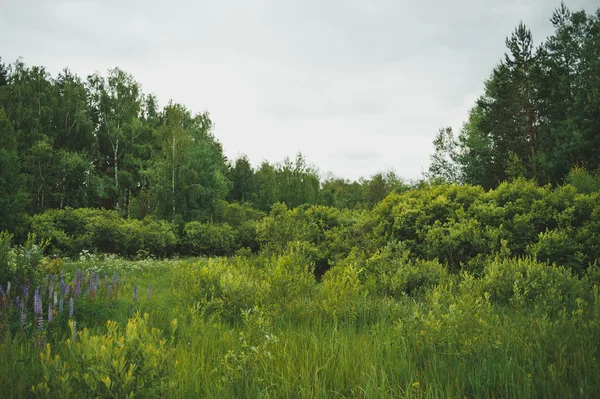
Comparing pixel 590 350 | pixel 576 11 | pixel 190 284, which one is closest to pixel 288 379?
pixel 590 350

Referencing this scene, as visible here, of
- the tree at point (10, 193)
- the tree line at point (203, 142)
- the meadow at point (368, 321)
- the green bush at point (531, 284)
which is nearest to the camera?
the meadow at point (368, 321)

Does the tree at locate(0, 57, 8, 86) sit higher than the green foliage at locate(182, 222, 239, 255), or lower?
higher

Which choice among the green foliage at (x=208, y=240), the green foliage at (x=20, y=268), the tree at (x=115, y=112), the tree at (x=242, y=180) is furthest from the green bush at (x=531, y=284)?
the tree at (x=115, y=112)

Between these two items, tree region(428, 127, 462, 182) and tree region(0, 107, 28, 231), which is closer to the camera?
tree region(0, 107, 28, 231)

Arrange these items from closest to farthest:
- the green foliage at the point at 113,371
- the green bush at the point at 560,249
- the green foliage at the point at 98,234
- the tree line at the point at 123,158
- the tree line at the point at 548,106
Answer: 1. the green foliage at the point at 113,371
2. the green bush at the point at 560,249
3. the green foliage at the point at 98,234
4. the tree line at the point at 123,158
5. the tree line at the point at 548,106

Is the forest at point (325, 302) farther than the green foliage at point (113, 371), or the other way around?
the forest at point (325, 302)

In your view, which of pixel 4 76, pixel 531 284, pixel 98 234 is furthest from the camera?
pixel 4 76

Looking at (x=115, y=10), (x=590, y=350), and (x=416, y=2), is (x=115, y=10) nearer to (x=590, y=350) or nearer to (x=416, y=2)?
(x=416, y=2)

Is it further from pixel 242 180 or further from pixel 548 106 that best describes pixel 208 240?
pixel 548 106

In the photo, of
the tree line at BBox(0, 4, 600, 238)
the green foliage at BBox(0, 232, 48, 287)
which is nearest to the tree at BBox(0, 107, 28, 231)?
the tree line at BBox(0, 4, 600, 238)

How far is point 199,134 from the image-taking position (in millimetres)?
36438

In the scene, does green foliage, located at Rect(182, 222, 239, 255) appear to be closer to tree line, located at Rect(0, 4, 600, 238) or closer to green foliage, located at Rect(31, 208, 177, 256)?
green foliage, located at Rect(31, 208, 177, 256)

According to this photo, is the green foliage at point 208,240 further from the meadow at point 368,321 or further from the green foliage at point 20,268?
the green foliage at point 20,268

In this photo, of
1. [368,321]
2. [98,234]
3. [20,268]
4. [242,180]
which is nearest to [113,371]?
[368,321]
